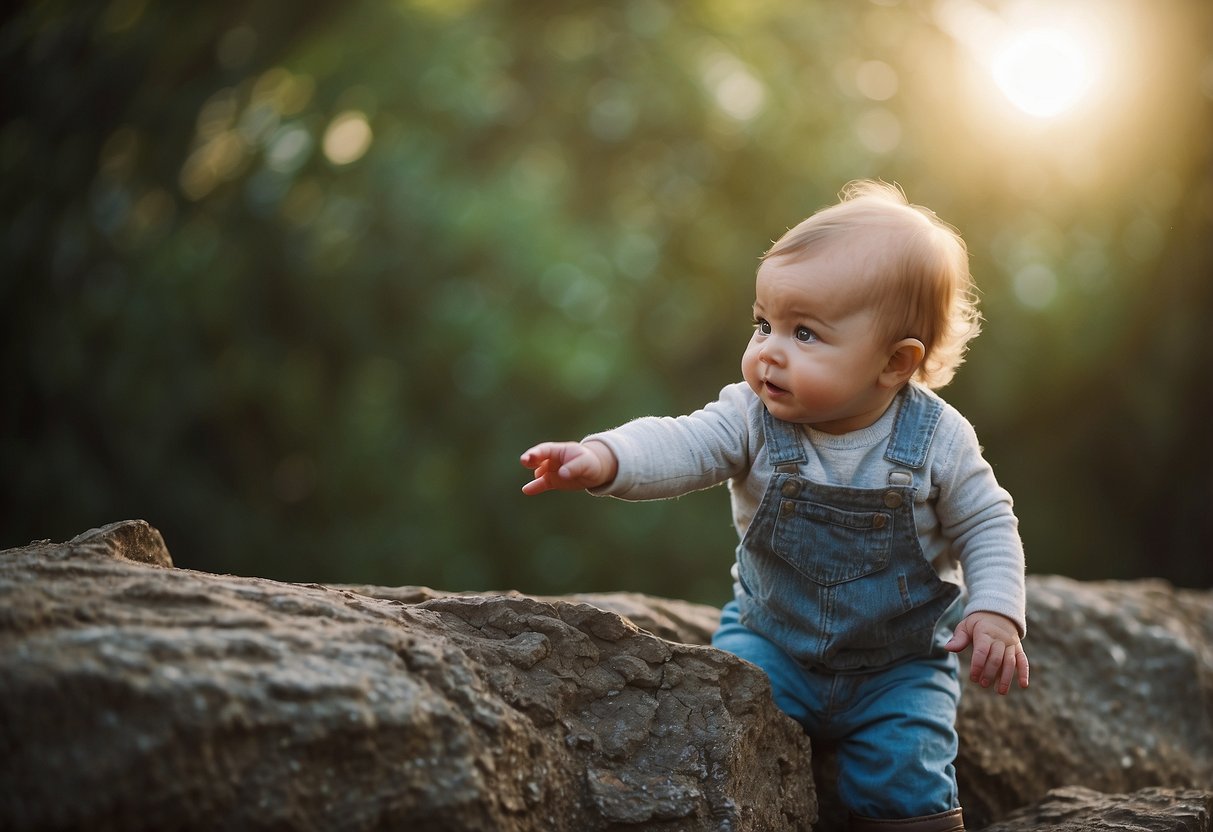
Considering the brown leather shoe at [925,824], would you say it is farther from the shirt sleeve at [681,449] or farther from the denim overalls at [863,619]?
the shirt sleeve at [681,449]

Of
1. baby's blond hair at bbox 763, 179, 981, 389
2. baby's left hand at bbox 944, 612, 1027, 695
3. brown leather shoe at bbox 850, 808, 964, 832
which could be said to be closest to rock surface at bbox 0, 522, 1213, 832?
brown leather shoe at bbox 850, 808, 964, 832

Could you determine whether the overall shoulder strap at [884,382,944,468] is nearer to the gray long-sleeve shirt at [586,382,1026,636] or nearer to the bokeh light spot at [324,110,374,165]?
the gray long-sleeve shirt at [586,382,1026,636]

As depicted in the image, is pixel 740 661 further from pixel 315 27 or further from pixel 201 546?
pixel 315 27

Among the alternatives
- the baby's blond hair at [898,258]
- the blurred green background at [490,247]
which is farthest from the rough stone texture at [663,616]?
the blurred green background at [490,247]

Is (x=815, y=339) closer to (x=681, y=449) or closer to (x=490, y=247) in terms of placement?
(x=681, y=449)

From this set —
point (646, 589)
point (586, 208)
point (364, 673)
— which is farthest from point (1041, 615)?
point (586, 208)

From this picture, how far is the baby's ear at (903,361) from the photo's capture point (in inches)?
70.2

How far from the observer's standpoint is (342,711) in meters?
1.30

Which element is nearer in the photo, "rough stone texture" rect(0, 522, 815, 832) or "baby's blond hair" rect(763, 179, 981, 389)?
"rough stone texture" rect(0, 522, 815, 832)

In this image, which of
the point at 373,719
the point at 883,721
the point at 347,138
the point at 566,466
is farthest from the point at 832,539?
the point at 347,138

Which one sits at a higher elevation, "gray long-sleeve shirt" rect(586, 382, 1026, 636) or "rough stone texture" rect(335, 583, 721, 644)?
"gray long-sleeve shirt" rect(586, 382, 1026, 636)

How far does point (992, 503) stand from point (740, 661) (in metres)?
0.46

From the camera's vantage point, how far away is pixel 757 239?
16.1 feet

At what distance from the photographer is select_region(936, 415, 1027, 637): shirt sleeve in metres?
1.78
